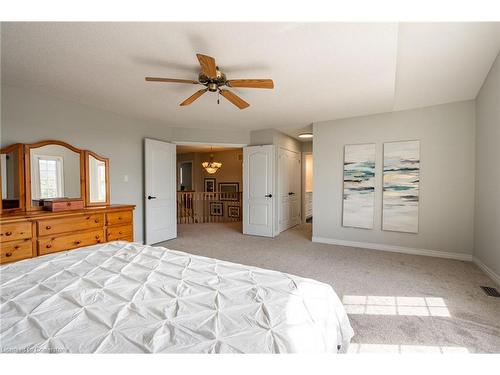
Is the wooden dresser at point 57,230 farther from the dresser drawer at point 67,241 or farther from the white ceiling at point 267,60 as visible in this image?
the white ceiling at point 267,60

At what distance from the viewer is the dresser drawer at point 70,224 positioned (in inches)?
109

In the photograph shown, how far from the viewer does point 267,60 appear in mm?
2379

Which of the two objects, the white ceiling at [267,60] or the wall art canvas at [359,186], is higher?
the white ceiling at [267,60]

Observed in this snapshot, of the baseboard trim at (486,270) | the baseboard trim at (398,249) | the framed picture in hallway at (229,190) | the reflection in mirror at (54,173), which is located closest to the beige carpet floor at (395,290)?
the baseboard trim at (486,270)

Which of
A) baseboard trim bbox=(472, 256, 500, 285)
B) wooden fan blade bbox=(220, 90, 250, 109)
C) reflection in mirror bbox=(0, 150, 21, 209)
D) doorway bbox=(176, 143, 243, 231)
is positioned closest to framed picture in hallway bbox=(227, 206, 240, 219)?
doorway bbox=(176, 143, 243, 231)

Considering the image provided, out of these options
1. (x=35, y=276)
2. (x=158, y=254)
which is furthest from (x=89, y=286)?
(x=158, y=254)

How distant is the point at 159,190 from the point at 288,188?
306 centimetres

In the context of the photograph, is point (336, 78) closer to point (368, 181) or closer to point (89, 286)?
point (368, 181)

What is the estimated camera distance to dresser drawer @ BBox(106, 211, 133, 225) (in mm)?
3418

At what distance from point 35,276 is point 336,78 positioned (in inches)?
125

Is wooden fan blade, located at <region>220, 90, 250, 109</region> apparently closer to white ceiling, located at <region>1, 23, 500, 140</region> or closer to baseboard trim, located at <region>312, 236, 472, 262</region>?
white ceiling, located at <region>1, 23, 500, 140</region>

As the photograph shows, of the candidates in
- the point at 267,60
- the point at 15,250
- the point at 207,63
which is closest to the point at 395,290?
the point at 267,60

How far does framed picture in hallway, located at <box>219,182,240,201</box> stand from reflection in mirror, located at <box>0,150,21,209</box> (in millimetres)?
5655

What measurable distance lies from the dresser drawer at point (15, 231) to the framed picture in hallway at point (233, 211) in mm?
5839
